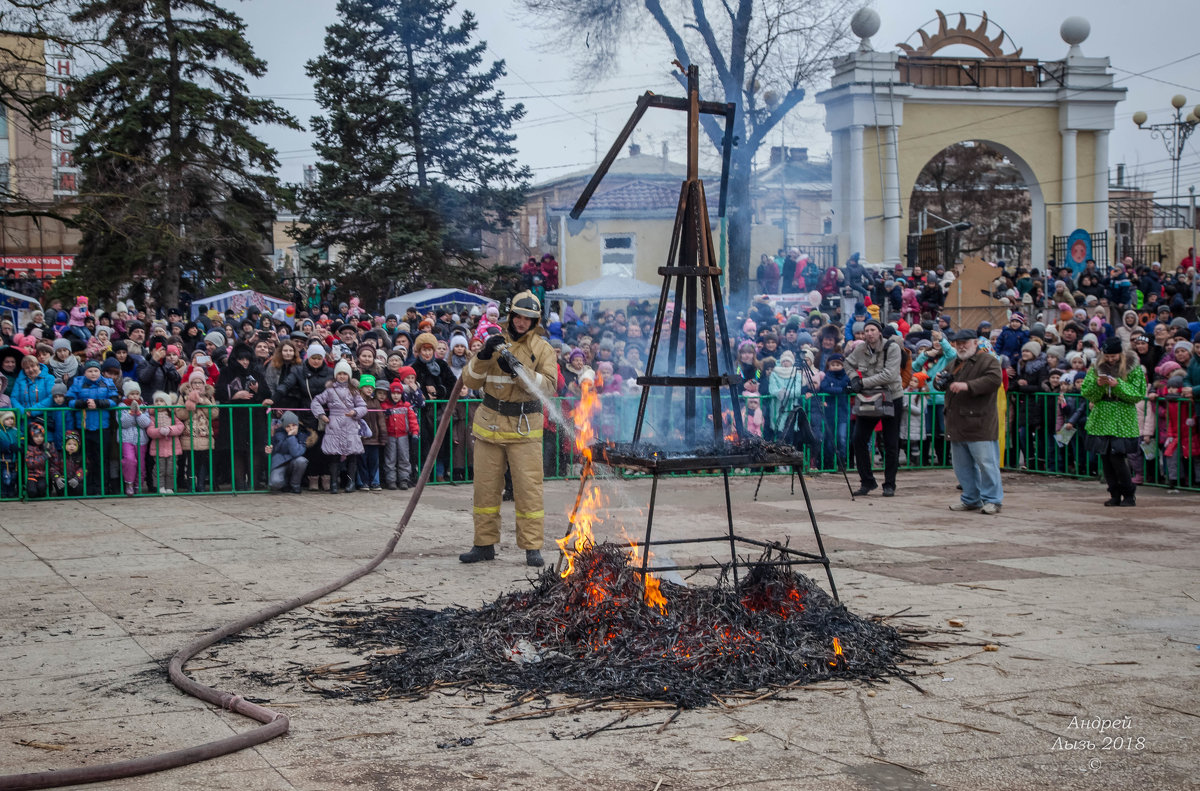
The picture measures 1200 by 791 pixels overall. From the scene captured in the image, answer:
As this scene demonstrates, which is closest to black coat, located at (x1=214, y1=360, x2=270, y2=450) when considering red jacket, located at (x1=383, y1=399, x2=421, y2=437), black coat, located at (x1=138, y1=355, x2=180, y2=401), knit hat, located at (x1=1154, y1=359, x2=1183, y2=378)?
black coat, located at (x1=138, y1=355, x2=180, y2=401)

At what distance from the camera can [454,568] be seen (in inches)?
327

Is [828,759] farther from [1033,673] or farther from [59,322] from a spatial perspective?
[59,322]

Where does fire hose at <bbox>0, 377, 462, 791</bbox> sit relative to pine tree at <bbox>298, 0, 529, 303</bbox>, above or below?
below

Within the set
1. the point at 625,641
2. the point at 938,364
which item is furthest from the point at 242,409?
the point at 938,364

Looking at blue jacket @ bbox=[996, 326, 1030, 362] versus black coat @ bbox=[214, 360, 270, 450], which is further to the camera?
blue jacket @ bbox=[996, 326, 1030, 362]

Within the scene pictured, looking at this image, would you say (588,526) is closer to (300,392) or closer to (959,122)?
(300,392)

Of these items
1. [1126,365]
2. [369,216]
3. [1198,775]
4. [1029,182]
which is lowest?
[1198,775]

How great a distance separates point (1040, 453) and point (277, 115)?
23019 millimetres

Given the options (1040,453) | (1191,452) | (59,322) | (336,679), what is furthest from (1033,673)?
(59,322)

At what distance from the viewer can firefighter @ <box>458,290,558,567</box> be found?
8.30 metres

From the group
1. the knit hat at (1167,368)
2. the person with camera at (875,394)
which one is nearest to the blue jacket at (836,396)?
the person with camera at (875,394)

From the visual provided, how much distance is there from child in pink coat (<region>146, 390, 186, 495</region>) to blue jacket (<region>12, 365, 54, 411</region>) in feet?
4.03

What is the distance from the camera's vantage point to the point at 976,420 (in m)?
11.2

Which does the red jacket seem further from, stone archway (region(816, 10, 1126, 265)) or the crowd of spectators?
stone archway (region(816, 10, 1126, 265))
